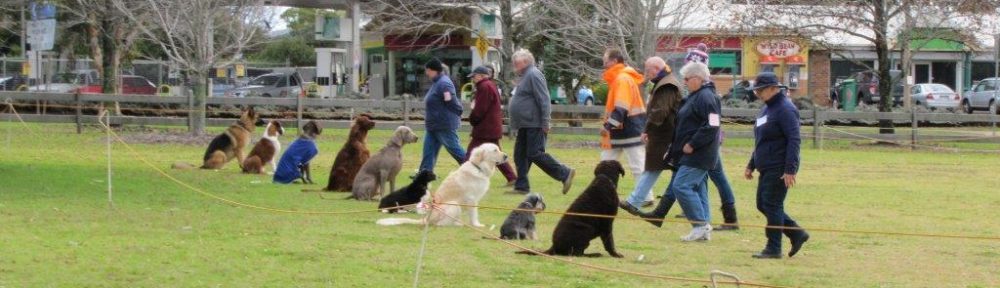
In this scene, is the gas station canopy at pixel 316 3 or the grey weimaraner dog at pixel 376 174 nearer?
the grey weimaraner dog at pixel 376 174

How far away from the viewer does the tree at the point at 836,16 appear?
93.4 feet

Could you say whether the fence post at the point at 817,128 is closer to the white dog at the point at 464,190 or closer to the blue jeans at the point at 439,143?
the blue jeans at the point at 439,143

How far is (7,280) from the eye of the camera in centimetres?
839

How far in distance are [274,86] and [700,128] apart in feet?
134

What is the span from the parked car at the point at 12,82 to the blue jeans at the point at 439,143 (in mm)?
30290

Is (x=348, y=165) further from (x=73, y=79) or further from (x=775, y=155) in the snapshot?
(x=73, y=79)

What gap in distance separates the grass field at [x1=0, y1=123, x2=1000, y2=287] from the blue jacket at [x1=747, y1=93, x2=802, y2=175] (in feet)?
2.39

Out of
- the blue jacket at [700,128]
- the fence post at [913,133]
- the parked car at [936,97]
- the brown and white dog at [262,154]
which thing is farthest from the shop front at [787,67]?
the blue jacket at [700,128]

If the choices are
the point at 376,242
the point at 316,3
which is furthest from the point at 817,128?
the point at 376,242

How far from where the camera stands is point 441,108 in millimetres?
15477

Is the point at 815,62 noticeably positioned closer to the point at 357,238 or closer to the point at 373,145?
the point at 373,145

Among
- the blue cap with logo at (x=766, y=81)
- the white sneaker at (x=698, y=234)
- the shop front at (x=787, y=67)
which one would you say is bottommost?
the white sneaker at (x=698, y=234)

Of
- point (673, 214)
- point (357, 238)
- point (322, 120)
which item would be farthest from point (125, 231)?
point (322, 120)

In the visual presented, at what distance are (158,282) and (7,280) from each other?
2.99 ft
